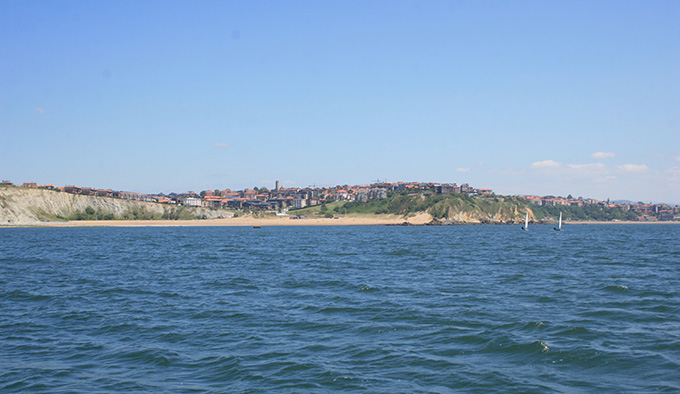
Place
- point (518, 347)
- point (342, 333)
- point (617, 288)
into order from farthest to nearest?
1. point (617, 288)
2. point (342, 333)
3. point (518, 347)

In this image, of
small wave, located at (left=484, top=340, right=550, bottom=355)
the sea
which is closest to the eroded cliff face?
the sea

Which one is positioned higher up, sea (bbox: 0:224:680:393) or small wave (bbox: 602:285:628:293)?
small wave (bbox: 602:285:628:293)

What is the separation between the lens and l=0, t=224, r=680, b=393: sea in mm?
14148

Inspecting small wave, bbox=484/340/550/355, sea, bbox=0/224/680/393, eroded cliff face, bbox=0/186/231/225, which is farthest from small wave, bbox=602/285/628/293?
eroded cliff face, bbox=0/186/231/225

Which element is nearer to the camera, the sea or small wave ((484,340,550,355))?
the sea

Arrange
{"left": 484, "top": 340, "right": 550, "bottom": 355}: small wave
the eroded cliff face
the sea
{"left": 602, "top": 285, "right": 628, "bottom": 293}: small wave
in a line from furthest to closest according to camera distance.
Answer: the eroded cliff face < {"left": 602, "top": 285, "right": 628, "bottom": 293}: small wave < {"left": 484, "top": 340, "right": 550, "bottom": 355}: small wave < the sea

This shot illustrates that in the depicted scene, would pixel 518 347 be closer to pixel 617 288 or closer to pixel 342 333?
pixel 342 333

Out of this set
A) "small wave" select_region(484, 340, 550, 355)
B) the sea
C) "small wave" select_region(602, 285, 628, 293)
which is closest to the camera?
the sea

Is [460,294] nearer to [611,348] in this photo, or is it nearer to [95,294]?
[611,348]

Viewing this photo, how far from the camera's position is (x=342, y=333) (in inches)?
761

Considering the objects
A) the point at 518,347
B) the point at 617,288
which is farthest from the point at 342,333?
the point at 617,288

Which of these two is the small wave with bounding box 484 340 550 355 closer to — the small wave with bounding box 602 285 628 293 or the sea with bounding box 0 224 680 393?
the sea with bounding box 0 224 680 393

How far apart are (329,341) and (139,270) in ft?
91.1

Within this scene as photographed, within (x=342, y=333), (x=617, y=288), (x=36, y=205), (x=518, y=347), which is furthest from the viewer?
(x=36, y=205)
